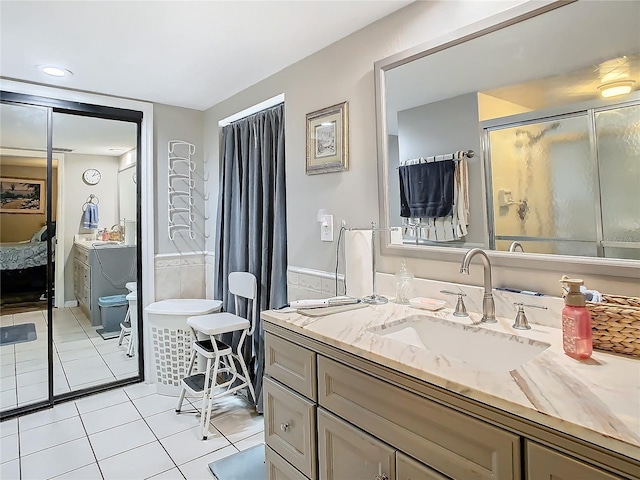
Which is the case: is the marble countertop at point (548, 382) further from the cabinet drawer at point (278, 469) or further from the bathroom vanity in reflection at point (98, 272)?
the bathroom vanity in reflection at point (98, 272)

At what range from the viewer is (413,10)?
165cm

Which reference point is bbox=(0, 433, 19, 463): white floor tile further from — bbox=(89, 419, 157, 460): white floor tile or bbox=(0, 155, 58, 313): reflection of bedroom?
bbox=(0, 155, 58, 313): reflection of bedroom

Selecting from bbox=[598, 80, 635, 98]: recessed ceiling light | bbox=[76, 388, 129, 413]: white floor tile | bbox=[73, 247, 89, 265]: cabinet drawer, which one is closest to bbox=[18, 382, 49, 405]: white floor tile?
bbox=[76, 388, 129, 413]: white floor tile

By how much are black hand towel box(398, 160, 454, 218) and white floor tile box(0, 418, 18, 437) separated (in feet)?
8.78

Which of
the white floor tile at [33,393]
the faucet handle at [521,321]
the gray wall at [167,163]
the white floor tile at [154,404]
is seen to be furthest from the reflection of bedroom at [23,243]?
the faucet handle at [521,321]

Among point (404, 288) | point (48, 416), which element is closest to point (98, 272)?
point (48, 416)

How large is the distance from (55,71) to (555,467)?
120 inches

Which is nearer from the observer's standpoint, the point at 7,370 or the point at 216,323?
the point at 216,323

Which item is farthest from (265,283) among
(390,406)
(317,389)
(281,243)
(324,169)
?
(390,406)

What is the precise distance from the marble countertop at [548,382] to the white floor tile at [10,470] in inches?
73.1

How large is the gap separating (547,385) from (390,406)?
388mm

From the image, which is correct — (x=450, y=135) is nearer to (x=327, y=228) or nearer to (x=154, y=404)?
(x=327, y=228)

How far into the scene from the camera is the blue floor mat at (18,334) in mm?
2615

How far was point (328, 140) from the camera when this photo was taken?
2055 mm
